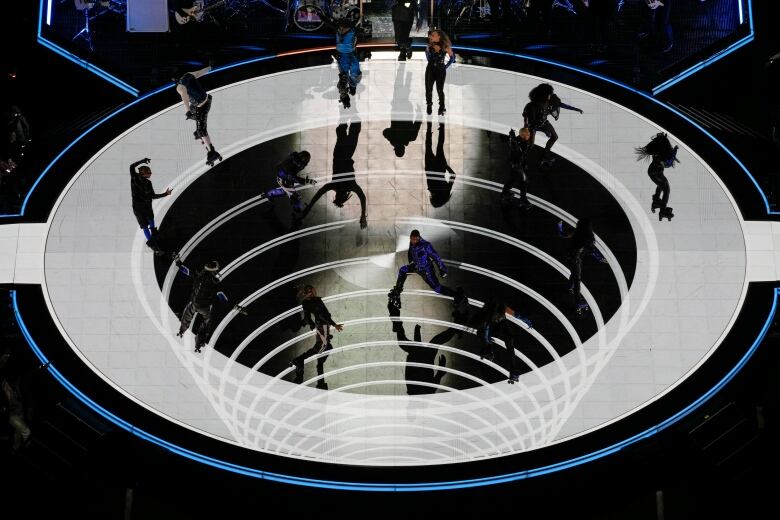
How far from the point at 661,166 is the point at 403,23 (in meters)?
5.91

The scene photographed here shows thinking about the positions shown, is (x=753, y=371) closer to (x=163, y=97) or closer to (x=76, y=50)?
(x=163, y=97)

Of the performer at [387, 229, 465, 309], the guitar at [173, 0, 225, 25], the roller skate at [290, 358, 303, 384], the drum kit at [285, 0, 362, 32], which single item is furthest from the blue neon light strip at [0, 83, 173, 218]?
the performer at [387, 229, 465, 309]

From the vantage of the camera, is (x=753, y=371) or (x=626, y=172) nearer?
(x=753, y=371)

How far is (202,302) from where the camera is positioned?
29.2 m

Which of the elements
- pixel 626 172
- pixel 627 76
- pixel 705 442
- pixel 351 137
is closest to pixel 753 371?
pixel 705 442

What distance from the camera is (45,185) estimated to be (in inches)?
1243

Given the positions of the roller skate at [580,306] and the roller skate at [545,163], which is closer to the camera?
the roller skate at [580,306]

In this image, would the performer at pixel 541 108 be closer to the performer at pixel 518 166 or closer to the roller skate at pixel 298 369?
the performer at pixel 518 166

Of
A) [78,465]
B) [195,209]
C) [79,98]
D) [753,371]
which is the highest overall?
[79,98]

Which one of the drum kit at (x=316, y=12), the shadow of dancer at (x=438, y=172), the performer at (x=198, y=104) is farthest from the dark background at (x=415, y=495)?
the drum kit at (x=316, y=12)

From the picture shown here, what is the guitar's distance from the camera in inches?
1288

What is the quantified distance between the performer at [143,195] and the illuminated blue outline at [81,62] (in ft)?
8.68

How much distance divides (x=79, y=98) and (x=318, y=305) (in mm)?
7436

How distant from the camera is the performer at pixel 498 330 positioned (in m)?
28.8
